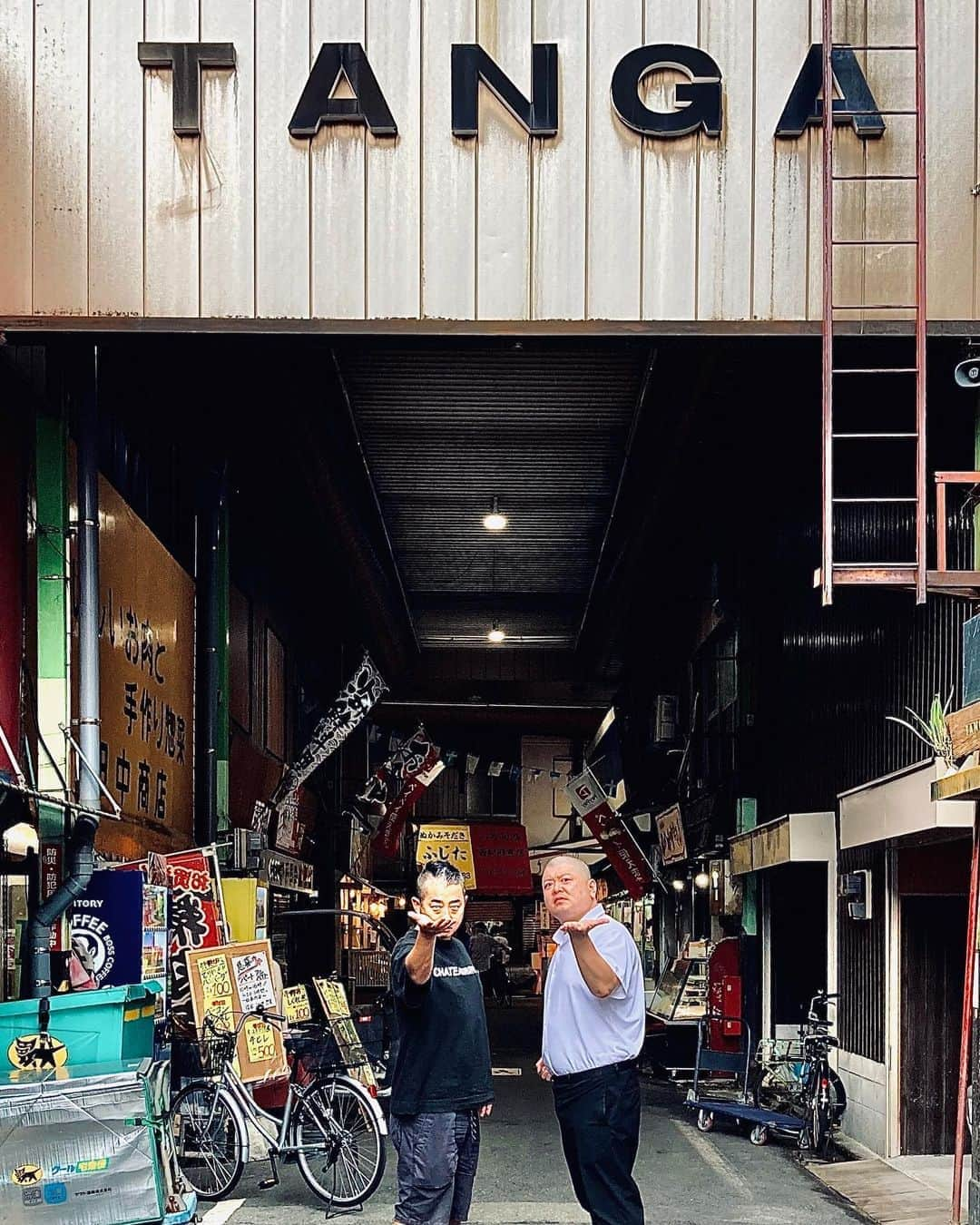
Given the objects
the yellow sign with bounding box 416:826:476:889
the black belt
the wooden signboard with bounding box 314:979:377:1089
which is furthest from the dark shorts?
the yellow sign with bounding box 416:826:476:889

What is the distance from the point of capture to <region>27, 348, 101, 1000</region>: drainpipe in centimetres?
1062

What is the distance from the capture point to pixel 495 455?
1784cm

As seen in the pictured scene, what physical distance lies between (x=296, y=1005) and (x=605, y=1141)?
7904mm

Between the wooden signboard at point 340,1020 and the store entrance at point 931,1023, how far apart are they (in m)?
4.34

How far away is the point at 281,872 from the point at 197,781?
18.1 feet

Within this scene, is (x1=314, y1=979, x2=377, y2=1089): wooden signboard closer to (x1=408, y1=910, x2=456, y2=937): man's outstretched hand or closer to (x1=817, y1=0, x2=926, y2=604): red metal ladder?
(x1=817, y1=0, x2=926, y2=604): red metal ladder

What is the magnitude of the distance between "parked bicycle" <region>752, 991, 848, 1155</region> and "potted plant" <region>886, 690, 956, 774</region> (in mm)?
3047

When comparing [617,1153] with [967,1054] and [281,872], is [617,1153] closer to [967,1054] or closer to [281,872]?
[967,1054]

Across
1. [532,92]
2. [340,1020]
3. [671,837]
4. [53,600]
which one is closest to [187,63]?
[532,92]

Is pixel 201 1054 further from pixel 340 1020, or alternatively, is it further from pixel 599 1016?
pixel 599 1016

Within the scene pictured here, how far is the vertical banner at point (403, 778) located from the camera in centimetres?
2927

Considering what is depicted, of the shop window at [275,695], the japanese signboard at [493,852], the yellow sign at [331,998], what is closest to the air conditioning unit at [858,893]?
the yellow sign at [331,998]

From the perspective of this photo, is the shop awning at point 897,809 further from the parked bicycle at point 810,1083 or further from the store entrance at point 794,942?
the store entrance at point 794,942

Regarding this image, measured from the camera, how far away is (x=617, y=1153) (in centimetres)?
705
